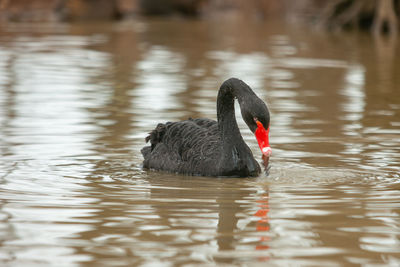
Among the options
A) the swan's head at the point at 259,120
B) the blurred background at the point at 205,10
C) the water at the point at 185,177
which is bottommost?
the blurred background at the point at 205,10

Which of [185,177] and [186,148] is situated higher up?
[186,148]

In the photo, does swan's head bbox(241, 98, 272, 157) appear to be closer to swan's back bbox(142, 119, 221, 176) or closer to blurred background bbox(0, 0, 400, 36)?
swan's back bbox(142, 119, 221, 176)

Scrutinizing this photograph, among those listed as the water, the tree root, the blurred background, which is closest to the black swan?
the water

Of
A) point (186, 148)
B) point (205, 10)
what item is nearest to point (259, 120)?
point (186, 148)

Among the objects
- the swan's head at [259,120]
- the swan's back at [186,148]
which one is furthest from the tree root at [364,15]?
the swan's head at [259,120]

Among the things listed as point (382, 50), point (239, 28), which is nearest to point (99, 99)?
point (382, 50)

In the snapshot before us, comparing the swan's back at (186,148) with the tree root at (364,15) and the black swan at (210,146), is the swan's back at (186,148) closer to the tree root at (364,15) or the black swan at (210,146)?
the black swan at (210,146)

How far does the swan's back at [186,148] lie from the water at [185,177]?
0.15 m

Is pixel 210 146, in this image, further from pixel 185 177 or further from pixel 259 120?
pixel 259 120

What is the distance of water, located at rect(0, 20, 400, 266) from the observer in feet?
15.1

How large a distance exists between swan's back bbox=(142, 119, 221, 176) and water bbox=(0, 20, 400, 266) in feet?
0.48

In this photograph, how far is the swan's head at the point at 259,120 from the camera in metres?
5.94

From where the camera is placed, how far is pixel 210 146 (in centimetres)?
674

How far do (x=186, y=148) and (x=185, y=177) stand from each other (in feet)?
0.89
